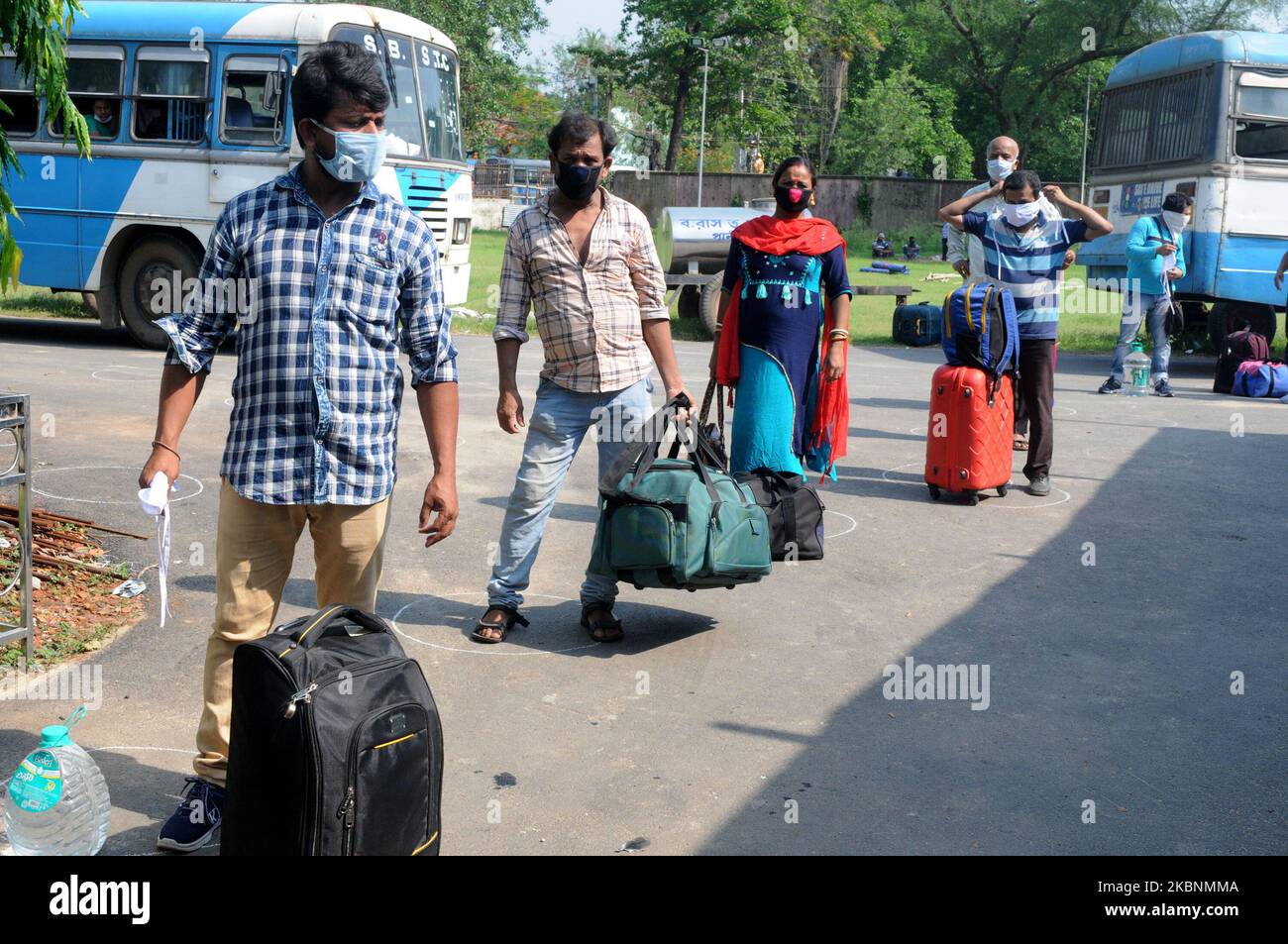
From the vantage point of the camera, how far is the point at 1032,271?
28.6 feet

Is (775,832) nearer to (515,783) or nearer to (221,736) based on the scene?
(515,783)

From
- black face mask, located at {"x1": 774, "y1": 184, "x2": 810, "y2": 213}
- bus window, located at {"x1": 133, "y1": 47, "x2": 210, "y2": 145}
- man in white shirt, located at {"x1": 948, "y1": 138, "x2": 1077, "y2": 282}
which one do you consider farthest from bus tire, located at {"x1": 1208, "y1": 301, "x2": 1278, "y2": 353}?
bus window, located at {"x1": 133, "y1": 47, "x2": 210, "y2": 145}

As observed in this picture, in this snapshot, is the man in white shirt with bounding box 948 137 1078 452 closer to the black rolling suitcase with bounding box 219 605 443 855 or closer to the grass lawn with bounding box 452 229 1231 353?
the black rolling suitcase with bounding box 219 605 443 855

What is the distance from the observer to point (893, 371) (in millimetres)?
15430

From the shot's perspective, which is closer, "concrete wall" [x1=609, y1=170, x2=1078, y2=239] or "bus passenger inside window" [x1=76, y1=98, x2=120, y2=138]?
"bus passenger inside window" [x1=76, y1=98, x2=120, y2=138]

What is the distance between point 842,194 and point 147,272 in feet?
118

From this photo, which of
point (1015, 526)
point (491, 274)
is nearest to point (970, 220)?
point (1015, 526)

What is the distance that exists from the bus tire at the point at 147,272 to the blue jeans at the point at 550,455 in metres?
10.6

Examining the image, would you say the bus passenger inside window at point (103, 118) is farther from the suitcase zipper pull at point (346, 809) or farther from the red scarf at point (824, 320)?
the suitcase zipper pull at point (346, 809)

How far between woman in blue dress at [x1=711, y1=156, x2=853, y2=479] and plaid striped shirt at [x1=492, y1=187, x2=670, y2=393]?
3.79 feet

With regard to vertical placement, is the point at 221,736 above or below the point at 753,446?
below

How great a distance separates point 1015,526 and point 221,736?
5468 mm

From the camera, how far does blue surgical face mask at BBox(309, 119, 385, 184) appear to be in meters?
3.60

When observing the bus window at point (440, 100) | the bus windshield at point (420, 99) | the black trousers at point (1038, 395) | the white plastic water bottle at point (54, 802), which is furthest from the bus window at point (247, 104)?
the white plastic water bottle at point (54, 802)
